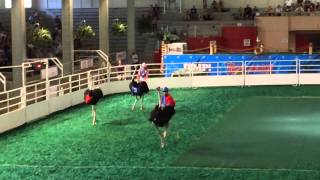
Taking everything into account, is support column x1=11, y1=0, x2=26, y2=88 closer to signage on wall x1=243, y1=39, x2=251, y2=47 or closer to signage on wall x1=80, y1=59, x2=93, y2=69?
signage on wall x1=80, y1=59, x2=93, y2=69

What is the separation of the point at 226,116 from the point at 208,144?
479cm

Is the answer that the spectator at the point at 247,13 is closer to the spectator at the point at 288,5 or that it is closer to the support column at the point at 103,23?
the spectator at the point at 288,5

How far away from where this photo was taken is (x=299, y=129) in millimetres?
17297

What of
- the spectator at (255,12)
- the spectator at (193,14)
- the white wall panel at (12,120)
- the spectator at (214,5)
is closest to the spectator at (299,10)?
the spectator at (255,12)

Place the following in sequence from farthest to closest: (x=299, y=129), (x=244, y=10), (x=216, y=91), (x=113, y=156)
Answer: (x=244, y=10) < (x=216, y=91) < (x=299, y=129) < (x=113, y=156)

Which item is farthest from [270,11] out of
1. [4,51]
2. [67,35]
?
[4,51]

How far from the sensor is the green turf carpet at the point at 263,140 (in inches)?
520

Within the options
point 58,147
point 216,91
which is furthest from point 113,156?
point 216,91

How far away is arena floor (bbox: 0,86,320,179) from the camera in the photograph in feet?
40.6

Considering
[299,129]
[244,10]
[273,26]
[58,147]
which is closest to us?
[58,147]

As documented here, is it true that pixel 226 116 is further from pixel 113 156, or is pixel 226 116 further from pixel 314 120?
pixel 113 156

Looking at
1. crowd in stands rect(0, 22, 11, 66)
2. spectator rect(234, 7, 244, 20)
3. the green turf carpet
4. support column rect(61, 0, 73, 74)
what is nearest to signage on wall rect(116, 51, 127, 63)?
support column rect(61, 0, 73, 74)

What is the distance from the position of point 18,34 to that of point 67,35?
18.9 feet

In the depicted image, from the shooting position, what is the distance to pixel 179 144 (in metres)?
15.3
